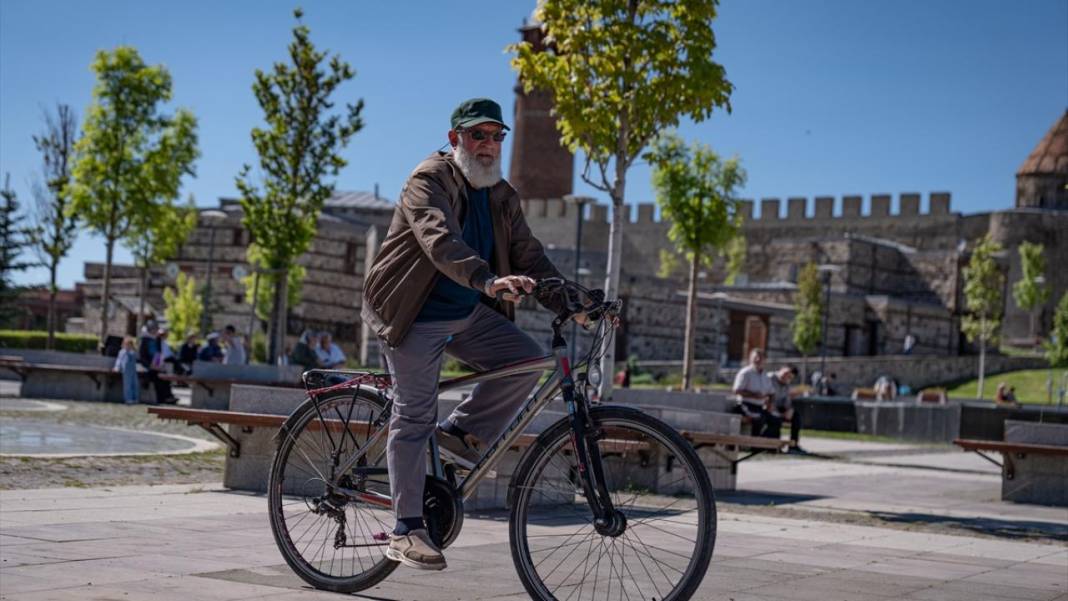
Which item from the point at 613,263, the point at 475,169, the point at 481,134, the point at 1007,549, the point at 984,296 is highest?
the point at 984,296

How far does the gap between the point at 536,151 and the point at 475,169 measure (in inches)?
2497

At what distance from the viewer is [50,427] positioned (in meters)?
14.5

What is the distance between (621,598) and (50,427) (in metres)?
11.4

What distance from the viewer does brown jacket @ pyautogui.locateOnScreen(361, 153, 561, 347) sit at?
15.0 ft

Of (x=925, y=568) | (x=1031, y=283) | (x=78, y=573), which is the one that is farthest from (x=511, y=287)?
(x=1031, y=283)

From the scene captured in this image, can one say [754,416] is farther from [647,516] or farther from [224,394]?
[647,516]

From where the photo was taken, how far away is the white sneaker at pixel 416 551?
458cm

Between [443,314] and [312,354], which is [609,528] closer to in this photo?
[443,314]

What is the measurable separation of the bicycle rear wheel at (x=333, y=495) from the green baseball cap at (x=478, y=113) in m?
1.10

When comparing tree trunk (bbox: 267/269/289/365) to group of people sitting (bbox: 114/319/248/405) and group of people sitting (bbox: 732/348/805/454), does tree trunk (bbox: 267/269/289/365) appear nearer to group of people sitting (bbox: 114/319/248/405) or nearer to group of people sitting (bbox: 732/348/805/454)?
group of people sitting (bbox: 114/319/248/405)

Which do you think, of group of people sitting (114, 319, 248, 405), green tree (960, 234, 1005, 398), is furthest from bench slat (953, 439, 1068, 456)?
green tree (960, 234, 1005, 398)

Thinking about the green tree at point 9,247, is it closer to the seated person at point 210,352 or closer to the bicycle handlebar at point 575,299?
the seated person at point 210,352

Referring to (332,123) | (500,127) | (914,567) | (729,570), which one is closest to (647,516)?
(500,127)

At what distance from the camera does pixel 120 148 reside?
35.0 metres
